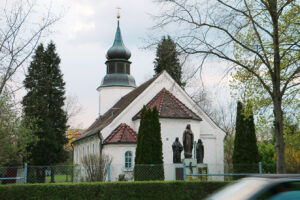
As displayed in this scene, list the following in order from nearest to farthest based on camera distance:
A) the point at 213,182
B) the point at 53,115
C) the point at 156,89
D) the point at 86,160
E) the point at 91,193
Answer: the point at 91,193, the point at 213,182, the point at 86,160, the point at 156,89, the point at 53,115

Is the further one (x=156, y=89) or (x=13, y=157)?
(x=156, y=89)

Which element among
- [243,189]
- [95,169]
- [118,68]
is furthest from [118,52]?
[243,189]

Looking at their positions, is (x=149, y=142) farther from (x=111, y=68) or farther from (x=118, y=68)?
(x=111, y=68)

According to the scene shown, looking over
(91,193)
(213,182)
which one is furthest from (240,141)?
(91,193)

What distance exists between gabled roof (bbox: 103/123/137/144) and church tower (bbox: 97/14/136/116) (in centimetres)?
1187

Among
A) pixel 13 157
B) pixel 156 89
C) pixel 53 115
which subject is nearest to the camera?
pixel 13 157

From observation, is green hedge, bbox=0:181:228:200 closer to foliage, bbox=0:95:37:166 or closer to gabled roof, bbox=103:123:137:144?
foliage, bbox=0:95:37:166

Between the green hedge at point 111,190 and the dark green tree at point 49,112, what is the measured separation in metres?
17.5

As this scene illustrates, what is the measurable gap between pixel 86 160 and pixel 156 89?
9.27 meters

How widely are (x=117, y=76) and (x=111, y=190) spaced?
80.0ft

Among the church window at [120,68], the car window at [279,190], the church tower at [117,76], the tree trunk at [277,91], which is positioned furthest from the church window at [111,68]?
the car window at [279,190]

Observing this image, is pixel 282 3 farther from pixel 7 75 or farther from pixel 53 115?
pixel 53 115

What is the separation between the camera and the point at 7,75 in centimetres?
1597

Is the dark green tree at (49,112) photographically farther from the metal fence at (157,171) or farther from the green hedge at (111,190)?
the green hedge at (111,190)
